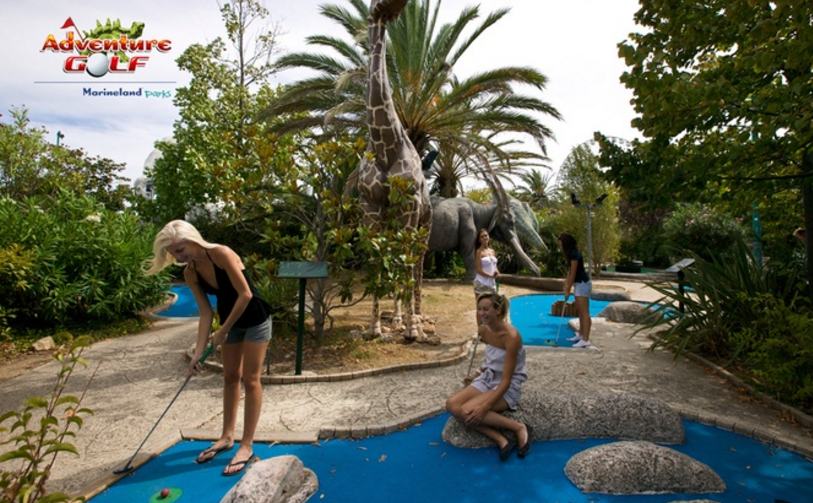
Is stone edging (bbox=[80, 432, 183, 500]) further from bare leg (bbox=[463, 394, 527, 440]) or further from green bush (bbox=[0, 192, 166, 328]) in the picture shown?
green bush (bbox=[0, 192, 166, 328])

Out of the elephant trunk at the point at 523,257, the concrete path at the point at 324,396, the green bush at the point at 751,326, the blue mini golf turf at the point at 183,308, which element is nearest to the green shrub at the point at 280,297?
the concrete path at the point at 324,396

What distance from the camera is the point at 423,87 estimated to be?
36.0 feet

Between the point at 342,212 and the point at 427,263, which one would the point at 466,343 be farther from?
the point at 427,263

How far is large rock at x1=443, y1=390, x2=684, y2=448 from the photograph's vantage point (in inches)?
147

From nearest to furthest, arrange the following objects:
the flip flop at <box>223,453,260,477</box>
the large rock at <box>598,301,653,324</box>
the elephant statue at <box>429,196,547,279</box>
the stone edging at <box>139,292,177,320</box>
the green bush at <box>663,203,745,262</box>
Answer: the flip flop at <box>223,453,260,477</box> < the large rock at <box>598,301,653,324</box> < the stone edging at <box>139,292,177,320</box> < the elephant statue at <box>429,196,547,279</box> < the green bush at <box>663,203,745,262</box>

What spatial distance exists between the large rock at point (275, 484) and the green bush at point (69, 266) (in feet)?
20.5

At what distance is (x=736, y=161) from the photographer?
15.3 feet

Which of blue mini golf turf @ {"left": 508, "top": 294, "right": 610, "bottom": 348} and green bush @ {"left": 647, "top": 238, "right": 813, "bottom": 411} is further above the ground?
green bush @ {"left": 647, "top": 238, "right": 813, "bottom": 411}

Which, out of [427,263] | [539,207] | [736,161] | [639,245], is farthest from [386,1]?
[539,207]

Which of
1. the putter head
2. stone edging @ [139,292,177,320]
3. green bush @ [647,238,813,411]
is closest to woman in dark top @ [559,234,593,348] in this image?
green bush @ [647,238,813,411]

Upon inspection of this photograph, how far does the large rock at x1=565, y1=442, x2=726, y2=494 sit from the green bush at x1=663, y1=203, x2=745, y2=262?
16.8m

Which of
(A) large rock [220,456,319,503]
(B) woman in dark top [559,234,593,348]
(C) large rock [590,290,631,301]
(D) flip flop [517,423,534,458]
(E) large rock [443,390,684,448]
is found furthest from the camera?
(C) large rock [590,290,631,301]

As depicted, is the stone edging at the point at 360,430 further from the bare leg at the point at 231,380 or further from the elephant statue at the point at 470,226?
the elephant statue at the point at 470,226

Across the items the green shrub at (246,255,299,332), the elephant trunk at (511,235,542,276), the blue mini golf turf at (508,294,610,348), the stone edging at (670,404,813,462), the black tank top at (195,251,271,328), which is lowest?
the stone edging at (670,404,813,462)
